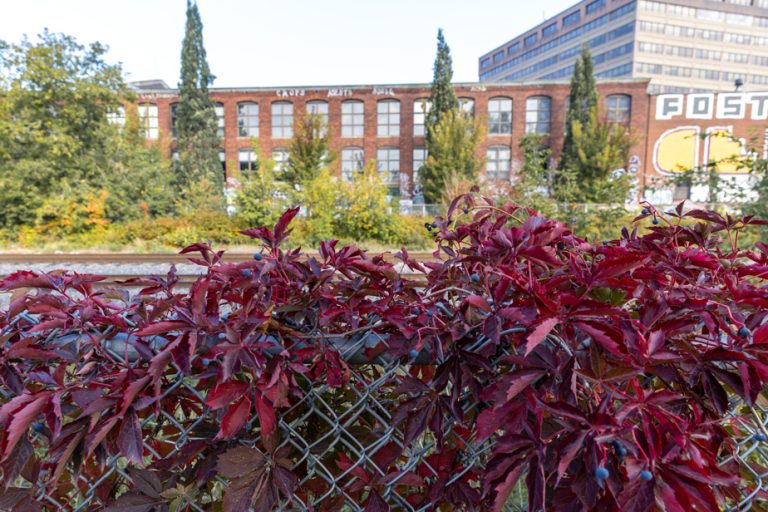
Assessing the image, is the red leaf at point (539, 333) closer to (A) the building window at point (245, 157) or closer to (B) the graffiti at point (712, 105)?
(A) the building window at point (245, 157)

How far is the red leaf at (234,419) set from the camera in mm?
840

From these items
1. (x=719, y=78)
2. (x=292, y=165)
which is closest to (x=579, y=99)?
(x=292, y=165)

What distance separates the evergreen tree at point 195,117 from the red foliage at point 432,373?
25468 millimetres

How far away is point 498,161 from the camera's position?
28.2 m

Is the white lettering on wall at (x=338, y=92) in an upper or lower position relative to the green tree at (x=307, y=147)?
upper

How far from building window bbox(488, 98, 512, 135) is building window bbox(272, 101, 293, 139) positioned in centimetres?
1281

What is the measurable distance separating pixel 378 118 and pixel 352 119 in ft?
5.53

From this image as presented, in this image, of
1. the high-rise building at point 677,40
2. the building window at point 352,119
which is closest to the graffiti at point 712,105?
the building window at point 352,119

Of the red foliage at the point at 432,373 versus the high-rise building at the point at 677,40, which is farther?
the high-rise building at the point at 677,40

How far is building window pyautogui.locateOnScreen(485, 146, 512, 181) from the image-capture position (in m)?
28.0

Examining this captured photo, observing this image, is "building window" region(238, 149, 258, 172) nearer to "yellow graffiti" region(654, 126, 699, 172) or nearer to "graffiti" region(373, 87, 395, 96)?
"graffiti" region(373, 87, 395, 96)

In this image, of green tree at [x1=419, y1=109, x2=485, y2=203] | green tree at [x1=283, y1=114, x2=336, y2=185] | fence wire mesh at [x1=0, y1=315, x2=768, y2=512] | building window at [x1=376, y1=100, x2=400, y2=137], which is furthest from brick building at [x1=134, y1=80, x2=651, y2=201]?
fence wire mesh at [x1=0, y1=315, x2=768, y2=512]

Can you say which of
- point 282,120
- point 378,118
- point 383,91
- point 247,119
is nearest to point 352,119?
point 378,118

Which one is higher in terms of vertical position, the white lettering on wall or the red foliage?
the white lettering on wall
